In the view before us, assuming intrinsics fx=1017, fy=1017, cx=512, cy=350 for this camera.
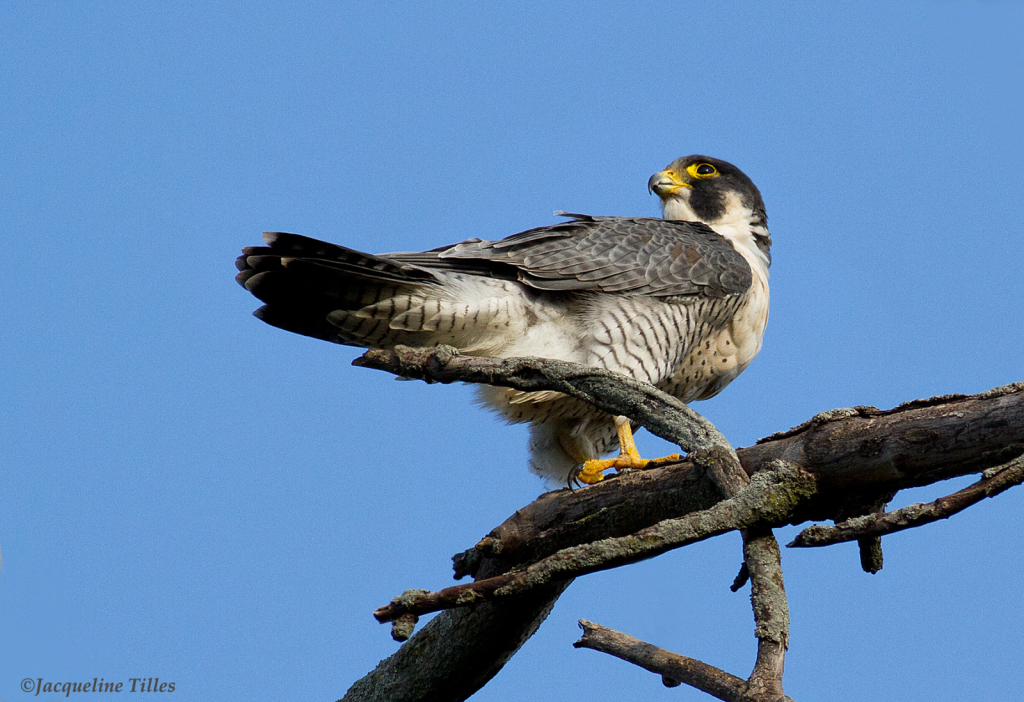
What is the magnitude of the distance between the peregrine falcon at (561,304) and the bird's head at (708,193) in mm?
483

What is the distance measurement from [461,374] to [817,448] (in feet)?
4.36

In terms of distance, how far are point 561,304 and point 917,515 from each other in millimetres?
2767

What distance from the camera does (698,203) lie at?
21.9 ft

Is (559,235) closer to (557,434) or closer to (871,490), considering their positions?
(557,434)

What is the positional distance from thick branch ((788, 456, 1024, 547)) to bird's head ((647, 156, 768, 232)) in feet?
13.0

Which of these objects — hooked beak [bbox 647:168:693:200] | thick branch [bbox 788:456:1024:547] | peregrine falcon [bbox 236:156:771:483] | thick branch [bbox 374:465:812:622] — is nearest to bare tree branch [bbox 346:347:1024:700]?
thick branch [bbox 374:465:812:622]

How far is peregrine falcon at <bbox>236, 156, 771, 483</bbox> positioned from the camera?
465 centimetres

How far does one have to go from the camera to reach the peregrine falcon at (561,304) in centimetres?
465

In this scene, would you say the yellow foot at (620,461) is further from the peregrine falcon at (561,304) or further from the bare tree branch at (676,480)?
the bare tree branch at (676,480)

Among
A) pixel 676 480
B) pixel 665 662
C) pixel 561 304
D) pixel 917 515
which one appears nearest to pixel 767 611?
pixel 665 662

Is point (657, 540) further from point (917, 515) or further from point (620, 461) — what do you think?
point (620, 461)

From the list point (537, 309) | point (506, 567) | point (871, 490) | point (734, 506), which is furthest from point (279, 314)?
point (871, 490)

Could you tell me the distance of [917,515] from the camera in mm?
2709

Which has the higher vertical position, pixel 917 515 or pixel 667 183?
pixel 667 183
